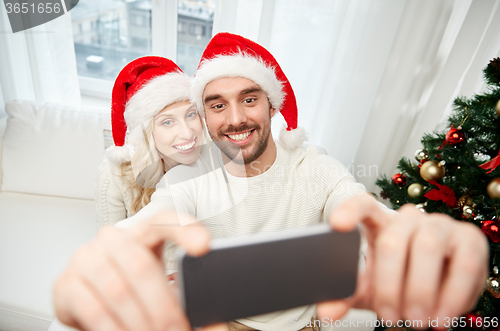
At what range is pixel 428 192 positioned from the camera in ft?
3.76

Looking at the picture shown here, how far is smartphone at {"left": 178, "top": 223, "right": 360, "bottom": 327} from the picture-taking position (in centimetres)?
38

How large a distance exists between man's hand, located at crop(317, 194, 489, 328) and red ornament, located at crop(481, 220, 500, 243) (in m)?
0.73

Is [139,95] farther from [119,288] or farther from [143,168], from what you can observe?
[119,288]

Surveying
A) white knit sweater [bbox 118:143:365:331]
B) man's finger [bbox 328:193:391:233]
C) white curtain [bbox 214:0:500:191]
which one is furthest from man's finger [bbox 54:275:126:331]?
white curtain [bbox 214:0:500:191]

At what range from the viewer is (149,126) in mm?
1144

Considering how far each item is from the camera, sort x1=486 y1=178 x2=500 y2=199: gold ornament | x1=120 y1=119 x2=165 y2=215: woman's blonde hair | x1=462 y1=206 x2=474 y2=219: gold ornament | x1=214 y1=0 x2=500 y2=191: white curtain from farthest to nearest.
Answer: x1=214 y1=0 x2=500 y2=191: white curtain, x1=120 y1=119 x2=165 y2=215: woman's blonde hair, x1=462 y1=206 x2=474 y2=219: gold ornament, x1=486 y1=178 x2=500 y2=199: gold ornament

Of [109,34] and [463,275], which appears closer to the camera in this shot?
[463,275]

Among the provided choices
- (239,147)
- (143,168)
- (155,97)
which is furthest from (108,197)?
(239,147)

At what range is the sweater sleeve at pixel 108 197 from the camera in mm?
1252

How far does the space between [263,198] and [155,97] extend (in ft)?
1.83

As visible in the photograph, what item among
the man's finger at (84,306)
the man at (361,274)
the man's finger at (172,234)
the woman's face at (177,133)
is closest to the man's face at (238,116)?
the woman's face at (177,133)

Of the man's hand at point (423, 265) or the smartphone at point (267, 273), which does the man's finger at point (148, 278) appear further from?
the man's hand at point (423, 265)

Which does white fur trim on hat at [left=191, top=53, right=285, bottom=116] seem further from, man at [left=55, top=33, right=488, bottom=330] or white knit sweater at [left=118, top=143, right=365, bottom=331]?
man at [left=55, top=33, right=488, bottom=330]

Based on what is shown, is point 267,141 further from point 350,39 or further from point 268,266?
point 350,39
